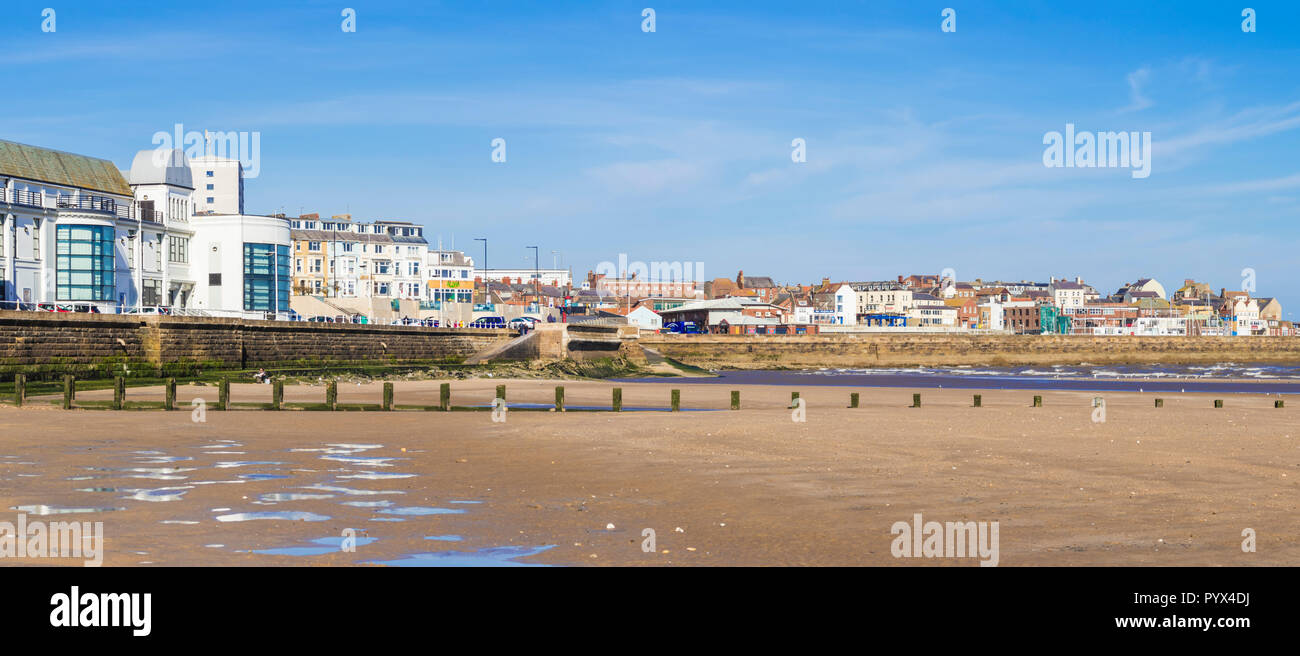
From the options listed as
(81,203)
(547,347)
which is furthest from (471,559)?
(547,347)

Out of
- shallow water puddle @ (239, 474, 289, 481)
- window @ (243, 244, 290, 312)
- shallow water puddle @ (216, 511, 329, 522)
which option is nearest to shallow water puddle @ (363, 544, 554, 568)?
shallow water puddle @ (216, 511, 329, 522)

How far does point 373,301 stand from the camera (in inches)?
4801

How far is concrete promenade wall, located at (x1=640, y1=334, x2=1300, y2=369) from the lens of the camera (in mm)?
128250

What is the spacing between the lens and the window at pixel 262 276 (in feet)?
257

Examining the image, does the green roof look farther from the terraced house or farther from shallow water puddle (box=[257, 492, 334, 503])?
the terraced house

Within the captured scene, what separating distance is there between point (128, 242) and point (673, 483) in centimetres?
6208

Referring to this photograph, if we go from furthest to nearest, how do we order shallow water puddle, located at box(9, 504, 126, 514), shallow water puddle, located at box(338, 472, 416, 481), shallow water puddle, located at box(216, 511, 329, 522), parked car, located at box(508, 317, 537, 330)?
1. parked car, located at box(508, 317, 537, 330)
2. shallow water puddle, located at box(338, 472, 416, 481)
3. shallow water puddle, located at box(9, 504, 126, 514)
4. shallow water puddle, located at box(216, 511, 329, 522)

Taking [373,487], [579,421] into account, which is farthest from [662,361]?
[373,487]

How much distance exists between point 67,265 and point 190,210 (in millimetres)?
16664

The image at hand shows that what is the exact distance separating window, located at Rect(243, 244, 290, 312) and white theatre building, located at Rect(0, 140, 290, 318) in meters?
0.07

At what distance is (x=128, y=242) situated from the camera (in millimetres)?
71188

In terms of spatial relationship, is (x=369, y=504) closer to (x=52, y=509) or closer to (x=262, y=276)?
(x=52, y=509)
